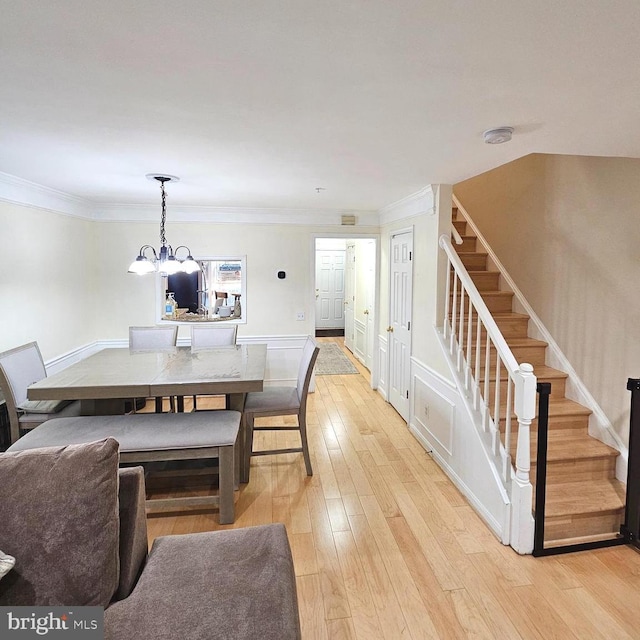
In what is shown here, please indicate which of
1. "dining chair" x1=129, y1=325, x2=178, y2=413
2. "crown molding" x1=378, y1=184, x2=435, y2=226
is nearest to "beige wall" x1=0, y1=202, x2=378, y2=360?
"crown molding" x1=378, y1=184, x2=435, y2=226

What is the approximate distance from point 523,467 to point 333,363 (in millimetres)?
4581

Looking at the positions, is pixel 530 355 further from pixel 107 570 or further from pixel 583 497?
pixel 107 570

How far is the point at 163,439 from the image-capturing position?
2426 mm

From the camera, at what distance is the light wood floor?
1.80 metres

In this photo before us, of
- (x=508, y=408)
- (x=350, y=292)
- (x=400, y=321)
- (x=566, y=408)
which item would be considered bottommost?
(x=566, y=408)

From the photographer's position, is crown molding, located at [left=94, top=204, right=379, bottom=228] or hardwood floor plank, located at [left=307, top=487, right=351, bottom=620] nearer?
hardwood floor plank, located at [left=307, top=487, right=351, bottom=620]

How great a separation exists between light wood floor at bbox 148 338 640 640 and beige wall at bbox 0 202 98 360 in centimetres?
205

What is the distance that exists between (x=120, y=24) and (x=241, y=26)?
36 centimetres

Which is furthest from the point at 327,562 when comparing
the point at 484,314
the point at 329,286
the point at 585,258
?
the point at 329,286

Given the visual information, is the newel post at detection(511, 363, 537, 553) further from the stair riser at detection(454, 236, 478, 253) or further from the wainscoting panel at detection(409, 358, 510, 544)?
the stair riser at detection(454, 236, 478, 253)

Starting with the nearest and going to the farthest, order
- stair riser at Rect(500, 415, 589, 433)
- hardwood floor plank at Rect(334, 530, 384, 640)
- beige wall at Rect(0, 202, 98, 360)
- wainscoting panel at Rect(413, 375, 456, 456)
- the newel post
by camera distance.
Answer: hardwood floor plank at Rect(334, 530, 384, 640) < the newel post < stair riser at Rect(500, 415, 589, 433) < wainscoting panel at Rect(413, 375, 456, 456) < beige wall at Rect(0, 202, 98, 360)

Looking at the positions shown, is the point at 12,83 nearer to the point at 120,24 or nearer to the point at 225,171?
the point at 120,24

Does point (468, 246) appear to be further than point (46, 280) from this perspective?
Yes

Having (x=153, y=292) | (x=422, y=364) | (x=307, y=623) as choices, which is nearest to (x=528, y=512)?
(x=307, y=623)
